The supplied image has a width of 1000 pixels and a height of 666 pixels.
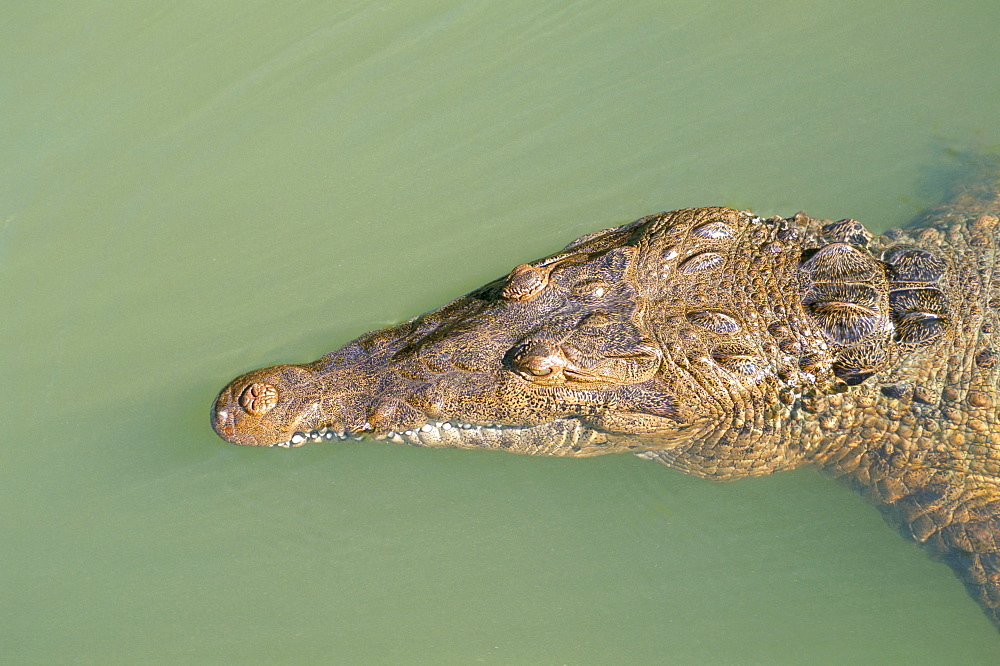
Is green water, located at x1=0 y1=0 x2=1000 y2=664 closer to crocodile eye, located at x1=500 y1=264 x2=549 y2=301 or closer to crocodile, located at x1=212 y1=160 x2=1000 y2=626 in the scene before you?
crocodile, located at x1=212 y1=160 x2=1000 y2=626

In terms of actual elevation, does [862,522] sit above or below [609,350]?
below

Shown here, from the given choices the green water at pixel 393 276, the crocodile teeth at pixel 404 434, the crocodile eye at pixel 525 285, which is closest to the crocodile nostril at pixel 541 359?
the crocodile eye at pixel 525 285

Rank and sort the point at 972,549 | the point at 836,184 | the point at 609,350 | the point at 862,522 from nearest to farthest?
the point at 609,350
the point at 972,549
the point at 862,522
the point at 836,184

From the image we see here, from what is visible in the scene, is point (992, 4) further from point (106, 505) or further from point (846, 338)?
point (106, 505)

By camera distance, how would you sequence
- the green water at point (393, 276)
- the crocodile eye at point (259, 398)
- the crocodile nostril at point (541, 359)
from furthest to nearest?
1. the green water at point (393, 276)
2. the crocodile eye at point (259, 398)
3. the crocodile nostril at point (541, 359)

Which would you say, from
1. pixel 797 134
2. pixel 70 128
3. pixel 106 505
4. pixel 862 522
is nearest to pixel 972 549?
pixel 862 522

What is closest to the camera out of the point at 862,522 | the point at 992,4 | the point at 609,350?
the point at 609,350

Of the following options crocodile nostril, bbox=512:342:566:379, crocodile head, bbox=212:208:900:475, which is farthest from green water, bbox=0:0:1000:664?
crocodile nostril, bbox=512:342:566:379

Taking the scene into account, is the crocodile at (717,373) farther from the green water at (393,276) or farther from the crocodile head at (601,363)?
the green water at (393,276)
